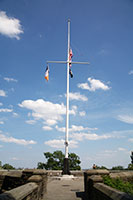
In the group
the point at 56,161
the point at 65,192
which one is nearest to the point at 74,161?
the point at 56,161

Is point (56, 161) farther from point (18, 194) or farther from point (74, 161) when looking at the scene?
point (18, 194)

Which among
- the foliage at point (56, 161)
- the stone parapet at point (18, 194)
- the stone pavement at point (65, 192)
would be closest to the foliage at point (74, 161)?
the foliage at point (56, 161)

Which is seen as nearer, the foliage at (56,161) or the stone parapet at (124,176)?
the stone parapet at (124,176)

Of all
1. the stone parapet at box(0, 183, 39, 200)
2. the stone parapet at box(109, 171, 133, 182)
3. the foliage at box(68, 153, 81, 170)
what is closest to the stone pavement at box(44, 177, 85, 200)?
the stone parapet at box(109, 171, 133, 182)

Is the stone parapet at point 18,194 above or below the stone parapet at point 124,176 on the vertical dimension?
→ below

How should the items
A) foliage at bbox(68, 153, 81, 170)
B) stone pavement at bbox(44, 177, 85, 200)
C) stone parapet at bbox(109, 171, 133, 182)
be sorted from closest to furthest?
stone pavement at bbox(44, 177, 85, 200)
stone parapet at bbox(109, 171, 133, 182)
foliage at bbox(68, 153, 81, 170)

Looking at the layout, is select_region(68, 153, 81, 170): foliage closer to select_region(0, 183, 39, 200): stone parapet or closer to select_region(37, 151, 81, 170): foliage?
select_region(37, 151, 81, 170): foliage

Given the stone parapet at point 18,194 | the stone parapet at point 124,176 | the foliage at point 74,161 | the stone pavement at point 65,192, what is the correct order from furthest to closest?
1. the foliage at point 74,161
2. the stone parapet at point 124,176
3. the stone pavement at point 65,192
4. the stone parapet at point 18,194

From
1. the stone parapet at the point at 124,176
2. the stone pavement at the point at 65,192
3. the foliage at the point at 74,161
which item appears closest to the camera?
the stone pavement at the point at 65,192

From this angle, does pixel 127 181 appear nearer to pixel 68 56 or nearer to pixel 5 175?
pixel 5 175

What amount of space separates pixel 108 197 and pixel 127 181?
17.8 feet

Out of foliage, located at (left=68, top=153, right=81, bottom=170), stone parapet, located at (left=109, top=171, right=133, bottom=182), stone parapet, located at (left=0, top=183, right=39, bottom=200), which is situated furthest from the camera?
foliage, located at (left=68, top=153, right=81, bottom=170)

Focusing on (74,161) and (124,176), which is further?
(74,161)

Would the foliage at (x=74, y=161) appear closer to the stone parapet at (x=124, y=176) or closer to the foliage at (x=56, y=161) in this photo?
the foliage at (x=56, y=161)
